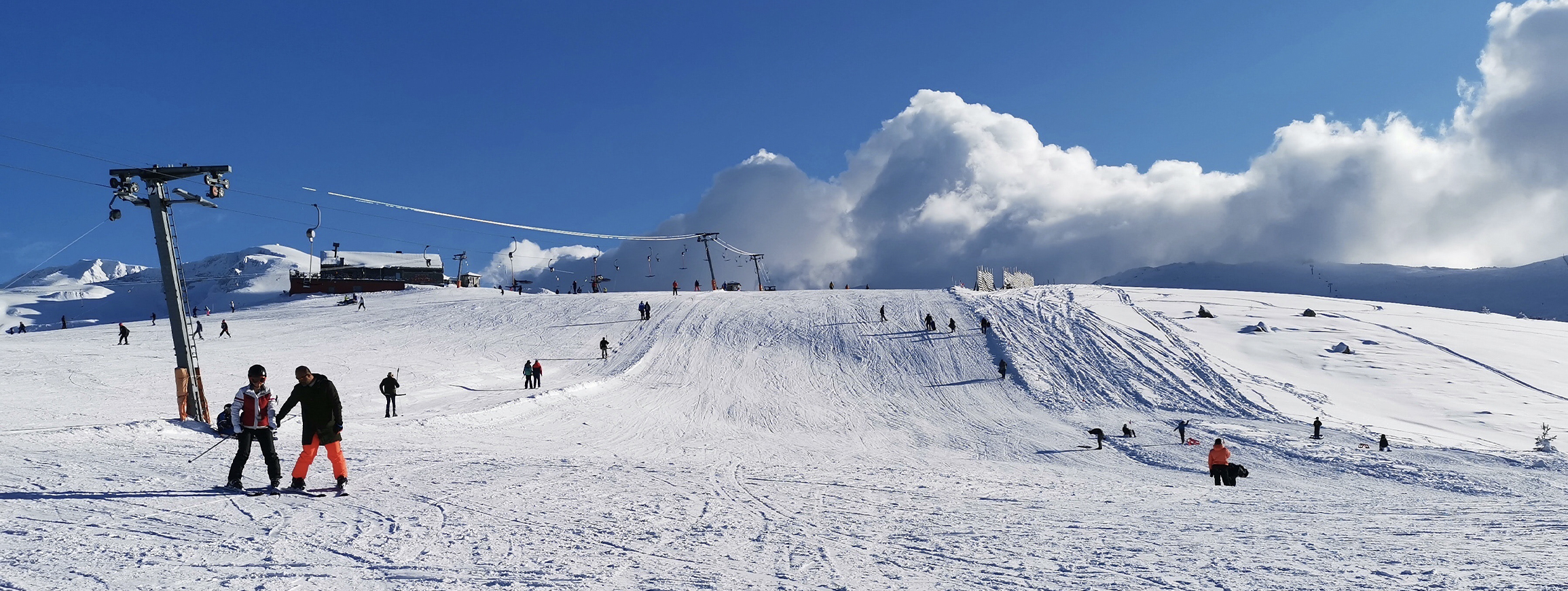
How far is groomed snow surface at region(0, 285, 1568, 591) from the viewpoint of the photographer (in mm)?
6184

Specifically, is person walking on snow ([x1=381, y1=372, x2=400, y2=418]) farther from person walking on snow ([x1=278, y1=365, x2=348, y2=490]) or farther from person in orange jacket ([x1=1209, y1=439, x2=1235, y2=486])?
person in orange jacket ([x1=1209, y1=439, x2=1235, y2=486])

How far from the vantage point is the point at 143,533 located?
21.9 ft

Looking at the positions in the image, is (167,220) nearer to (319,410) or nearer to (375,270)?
(319,410)

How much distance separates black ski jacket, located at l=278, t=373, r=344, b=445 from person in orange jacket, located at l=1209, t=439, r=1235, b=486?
537 inches

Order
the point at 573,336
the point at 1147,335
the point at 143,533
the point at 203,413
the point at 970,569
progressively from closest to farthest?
the point at 970,569 < the point at 143,533 < the point at 203,413 < the point at 1147,335 < the point at 573,336

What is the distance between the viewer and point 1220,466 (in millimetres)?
14117

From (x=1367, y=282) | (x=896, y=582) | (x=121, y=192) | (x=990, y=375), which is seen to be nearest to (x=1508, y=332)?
(x=990, y=375)

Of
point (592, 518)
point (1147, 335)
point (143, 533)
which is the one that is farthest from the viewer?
point (1147, 335)

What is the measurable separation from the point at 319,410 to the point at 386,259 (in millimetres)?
109326

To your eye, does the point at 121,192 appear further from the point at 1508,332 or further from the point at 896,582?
the point at 1508,332

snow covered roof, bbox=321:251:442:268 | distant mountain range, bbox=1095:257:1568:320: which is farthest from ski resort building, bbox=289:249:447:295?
distant mountain range, bbox=1095:257:1568:320

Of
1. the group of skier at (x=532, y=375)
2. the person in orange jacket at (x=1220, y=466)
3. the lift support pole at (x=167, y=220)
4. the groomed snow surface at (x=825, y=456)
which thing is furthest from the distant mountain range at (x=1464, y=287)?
the lift support pole at (x=167, y=220)

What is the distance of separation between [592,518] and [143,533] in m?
3.70

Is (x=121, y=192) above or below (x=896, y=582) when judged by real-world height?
above
